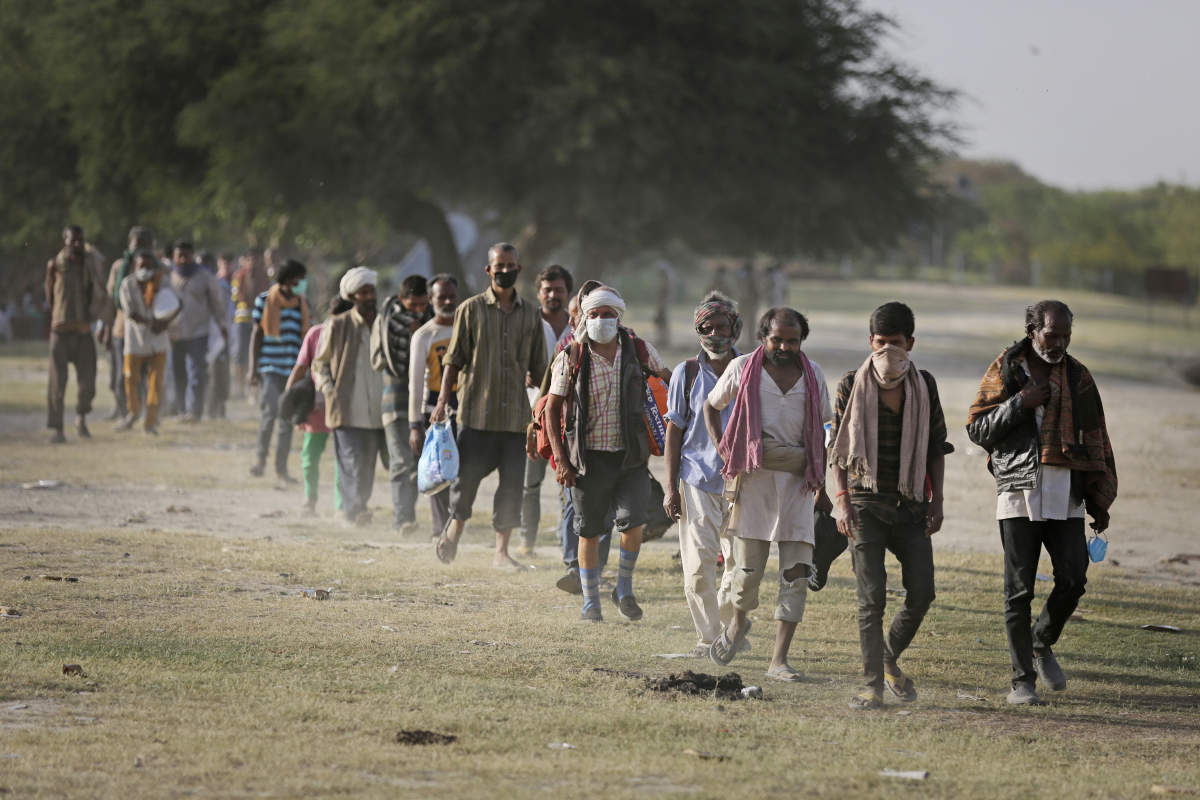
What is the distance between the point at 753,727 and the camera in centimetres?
665

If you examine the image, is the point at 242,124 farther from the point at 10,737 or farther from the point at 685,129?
the point at 10,737

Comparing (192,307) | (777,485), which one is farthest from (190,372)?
(777,485)

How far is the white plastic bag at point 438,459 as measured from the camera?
9.91 meters

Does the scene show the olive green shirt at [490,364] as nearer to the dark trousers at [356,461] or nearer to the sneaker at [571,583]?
the sneaker at [571,583]

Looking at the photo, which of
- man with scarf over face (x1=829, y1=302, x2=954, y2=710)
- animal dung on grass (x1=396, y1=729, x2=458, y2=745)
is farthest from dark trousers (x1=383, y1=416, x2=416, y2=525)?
animal dung on grass (x1=396, y1=729, x2=458, y2=745)

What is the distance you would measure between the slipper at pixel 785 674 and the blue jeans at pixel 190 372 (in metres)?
12.2

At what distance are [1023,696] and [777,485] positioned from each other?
137 cm

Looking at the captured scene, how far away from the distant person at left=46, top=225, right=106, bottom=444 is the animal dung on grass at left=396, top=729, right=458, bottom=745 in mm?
11766

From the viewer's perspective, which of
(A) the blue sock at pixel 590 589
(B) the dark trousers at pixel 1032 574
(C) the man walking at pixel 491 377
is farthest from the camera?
(C) the man walking at pixel 491 377

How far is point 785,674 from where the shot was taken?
7586 mm

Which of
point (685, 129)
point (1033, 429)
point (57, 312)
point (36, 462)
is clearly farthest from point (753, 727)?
point (685, 129)

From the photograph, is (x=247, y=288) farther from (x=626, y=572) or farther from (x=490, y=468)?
(x=626, y=572)

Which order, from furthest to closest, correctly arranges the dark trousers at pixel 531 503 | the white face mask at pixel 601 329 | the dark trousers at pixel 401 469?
the dark trousers at pixel 401 469
the dark trousers at pixel 531 503
the white face mask at pixel 601 329

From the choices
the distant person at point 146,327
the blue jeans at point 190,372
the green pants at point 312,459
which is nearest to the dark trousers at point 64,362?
the distant person at point 146,327
